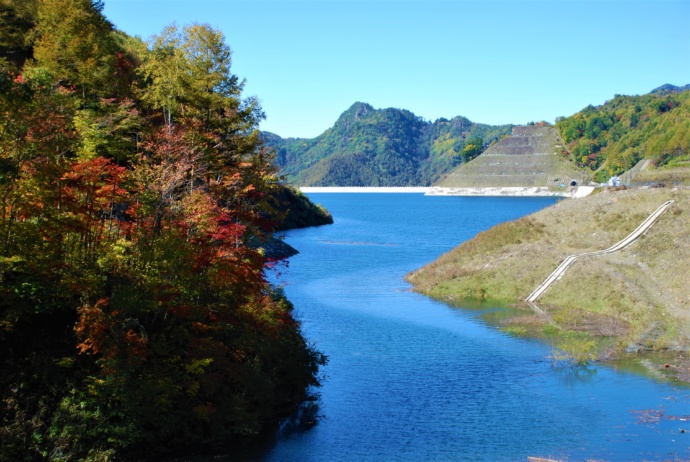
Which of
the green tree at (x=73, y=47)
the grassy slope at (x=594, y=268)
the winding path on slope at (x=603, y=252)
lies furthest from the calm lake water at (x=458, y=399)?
the green tree at (x=73, y=47)

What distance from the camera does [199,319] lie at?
29.7 meters

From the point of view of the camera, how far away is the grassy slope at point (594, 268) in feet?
159

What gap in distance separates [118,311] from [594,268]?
4332 centimetres

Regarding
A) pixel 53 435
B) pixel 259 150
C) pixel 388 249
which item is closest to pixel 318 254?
pixel 388 249

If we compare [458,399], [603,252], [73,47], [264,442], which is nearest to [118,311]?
[264,442]

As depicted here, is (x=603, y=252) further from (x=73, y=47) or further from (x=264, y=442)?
(x=73, y=47)

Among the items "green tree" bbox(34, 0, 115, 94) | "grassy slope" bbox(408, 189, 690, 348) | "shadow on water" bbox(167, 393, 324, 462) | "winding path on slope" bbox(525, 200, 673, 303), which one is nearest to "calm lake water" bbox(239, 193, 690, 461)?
"shadow on water" bbox(167, 393, 324, 462)

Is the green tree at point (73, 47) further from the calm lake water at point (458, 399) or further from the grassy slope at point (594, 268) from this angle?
the grassy slope at point (594, 268)

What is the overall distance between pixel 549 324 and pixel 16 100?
1524 inches

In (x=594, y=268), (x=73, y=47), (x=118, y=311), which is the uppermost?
(x=73, y=47)

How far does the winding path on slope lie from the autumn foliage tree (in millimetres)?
29918

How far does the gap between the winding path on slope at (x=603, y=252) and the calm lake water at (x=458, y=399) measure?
22.9ft

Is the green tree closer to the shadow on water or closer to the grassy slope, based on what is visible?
the shadow on water

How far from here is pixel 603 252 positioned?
203 feet
